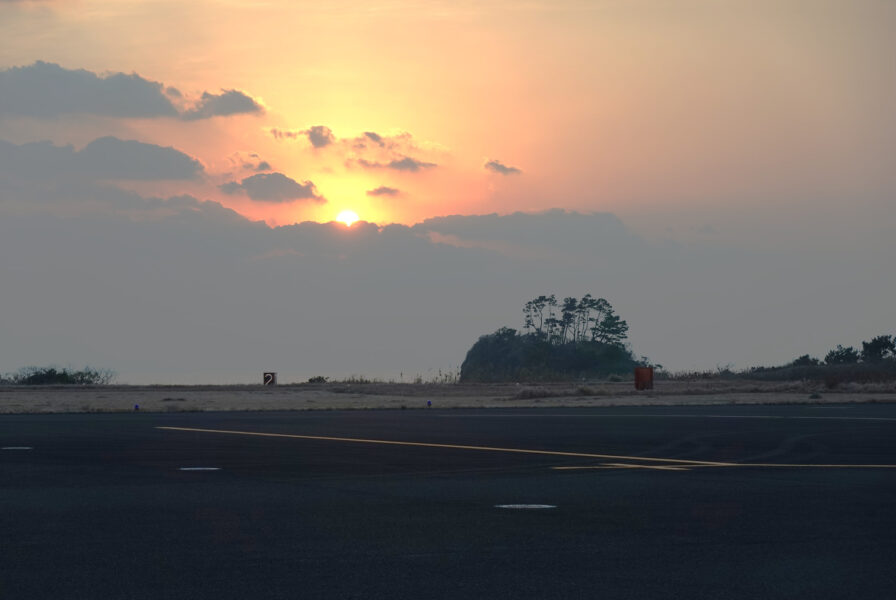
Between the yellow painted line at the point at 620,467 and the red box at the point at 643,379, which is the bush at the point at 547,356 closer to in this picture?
the red box at the point at 643,379

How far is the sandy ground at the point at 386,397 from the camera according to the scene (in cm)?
4428

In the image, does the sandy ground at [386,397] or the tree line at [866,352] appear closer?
the sandy ground at [386,397]

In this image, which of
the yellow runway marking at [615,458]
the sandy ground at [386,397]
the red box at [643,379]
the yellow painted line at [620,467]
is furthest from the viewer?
the red box at [643,379]

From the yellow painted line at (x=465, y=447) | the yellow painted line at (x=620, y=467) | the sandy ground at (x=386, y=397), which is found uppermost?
the sandy ground at (x=386, y=397)

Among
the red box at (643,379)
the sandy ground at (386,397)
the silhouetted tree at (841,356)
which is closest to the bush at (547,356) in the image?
the silhouetted tree at (841,356)

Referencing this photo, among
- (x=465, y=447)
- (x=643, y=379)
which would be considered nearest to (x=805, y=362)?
(x=643, y=379)

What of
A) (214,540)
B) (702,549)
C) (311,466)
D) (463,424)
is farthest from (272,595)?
(463,424)

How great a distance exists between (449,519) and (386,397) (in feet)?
157

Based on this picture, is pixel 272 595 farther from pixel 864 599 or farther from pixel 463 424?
pixel 463 424

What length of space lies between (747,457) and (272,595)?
1224 centimetres

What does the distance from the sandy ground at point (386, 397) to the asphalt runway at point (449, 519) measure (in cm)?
2315

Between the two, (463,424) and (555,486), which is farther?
(463,424)

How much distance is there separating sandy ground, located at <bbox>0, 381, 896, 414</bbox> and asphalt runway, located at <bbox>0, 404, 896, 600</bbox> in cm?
2315

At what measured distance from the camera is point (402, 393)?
62.6 metres
